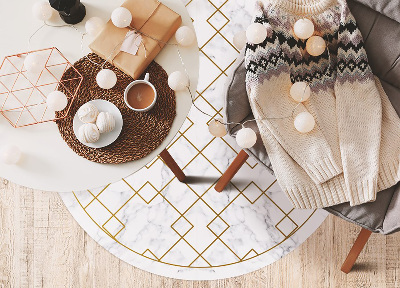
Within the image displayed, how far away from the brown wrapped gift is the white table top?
5 centimetres

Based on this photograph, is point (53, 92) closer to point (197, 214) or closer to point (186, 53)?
point (186, 53)

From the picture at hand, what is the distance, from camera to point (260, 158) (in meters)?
1.23

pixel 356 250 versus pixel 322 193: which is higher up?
pixel 322 193

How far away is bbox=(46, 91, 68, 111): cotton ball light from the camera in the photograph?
1126mm

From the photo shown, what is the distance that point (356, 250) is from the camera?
4.81 ft

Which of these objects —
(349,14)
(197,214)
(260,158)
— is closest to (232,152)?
(197,214)

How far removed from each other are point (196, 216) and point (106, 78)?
2.14 ft

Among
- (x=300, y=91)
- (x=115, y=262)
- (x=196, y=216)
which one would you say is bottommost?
(x=115, y=262)

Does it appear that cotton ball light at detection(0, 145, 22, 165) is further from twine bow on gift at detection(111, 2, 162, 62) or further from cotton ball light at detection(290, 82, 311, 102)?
cotton ball light at detection(290, 82, 311, 102)

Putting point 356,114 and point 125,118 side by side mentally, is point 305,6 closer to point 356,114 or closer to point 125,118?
point 356,114

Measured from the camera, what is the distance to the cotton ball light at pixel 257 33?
1.13m

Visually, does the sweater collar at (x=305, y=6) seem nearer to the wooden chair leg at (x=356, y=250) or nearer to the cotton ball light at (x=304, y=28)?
the cotton ball light at (x=304, y=28)

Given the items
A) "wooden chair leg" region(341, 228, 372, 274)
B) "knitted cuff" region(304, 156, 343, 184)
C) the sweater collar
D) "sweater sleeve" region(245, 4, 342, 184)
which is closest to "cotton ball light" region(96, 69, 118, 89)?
"sweater sleeve" region(245, 4, 342, 184)

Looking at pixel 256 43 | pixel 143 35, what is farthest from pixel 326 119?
pixel 143 35
